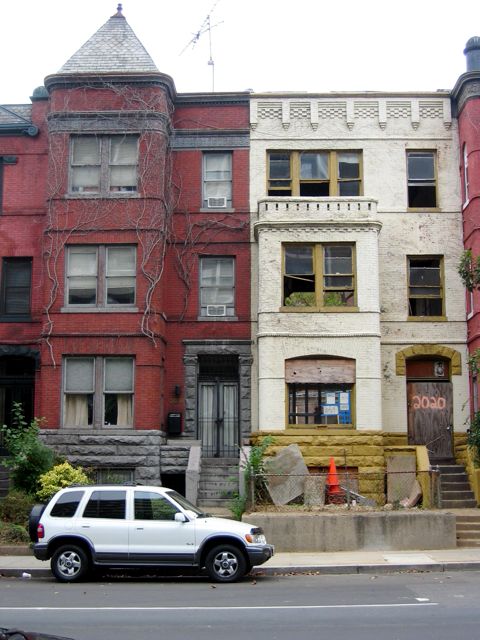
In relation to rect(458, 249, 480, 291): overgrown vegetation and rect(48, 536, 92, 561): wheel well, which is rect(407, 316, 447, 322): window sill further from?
rect(48, 536, 92, 561): wheel well

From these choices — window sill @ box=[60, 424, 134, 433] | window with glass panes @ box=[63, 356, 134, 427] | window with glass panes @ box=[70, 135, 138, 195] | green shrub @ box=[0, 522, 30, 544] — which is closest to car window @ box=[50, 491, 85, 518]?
green shrub @ box=[0, 522, 30, 544]

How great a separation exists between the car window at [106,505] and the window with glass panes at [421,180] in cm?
1400

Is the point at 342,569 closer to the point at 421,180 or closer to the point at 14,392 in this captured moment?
the point at 14,392

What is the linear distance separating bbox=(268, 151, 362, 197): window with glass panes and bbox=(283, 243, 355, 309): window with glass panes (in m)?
2.06

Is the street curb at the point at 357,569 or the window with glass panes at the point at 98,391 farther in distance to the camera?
the window with glass panes at the point at 98,391

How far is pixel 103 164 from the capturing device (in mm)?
23766

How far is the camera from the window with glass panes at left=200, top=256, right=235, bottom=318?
24.5m

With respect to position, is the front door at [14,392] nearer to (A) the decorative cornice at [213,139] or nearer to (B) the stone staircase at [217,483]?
(B) the stone staircase at [217,483]

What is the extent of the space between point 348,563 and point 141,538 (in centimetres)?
409

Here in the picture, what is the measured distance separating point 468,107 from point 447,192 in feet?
7.95

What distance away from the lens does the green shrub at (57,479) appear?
1980cm

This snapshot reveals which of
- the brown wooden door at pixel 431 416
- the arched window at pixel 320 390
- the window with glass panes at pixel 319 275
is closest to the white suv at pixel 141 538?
the arched window at pixel 320 390

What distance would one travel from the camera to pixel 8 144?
81.5 ft

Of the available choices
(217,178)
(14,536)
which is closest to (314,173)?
(217,178)
